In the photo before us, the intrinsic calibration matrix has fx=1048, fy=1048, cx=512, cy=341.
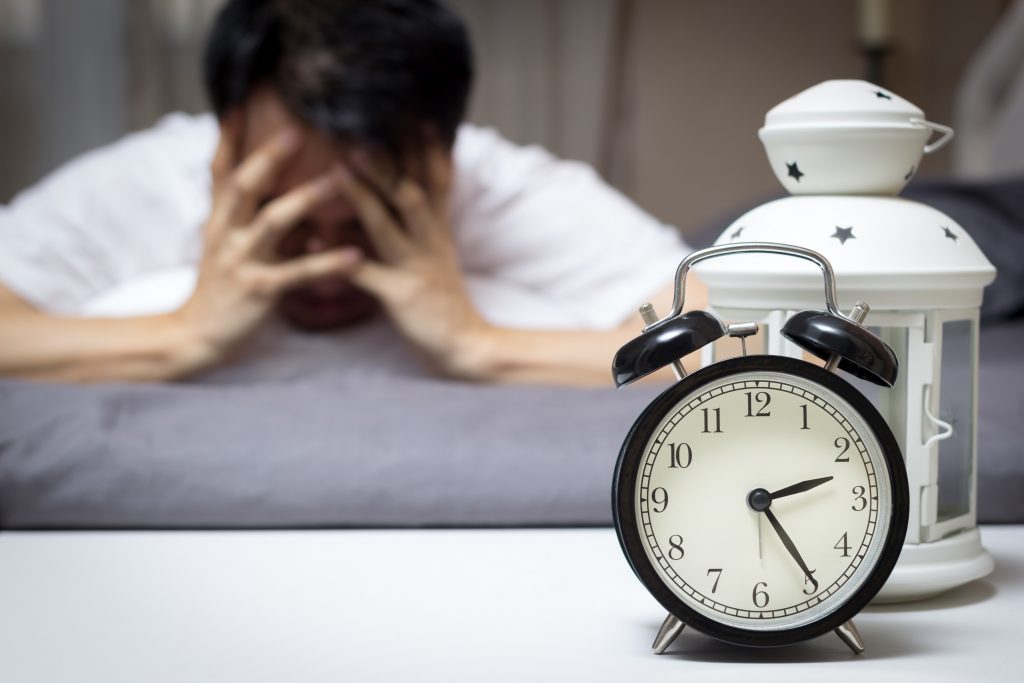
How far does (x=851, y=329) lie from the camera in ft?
1.63

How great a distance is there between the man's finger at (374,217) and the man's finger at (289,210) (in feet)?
0.06

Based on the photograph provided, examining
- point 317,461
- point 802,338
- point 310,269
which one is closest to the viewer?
point 802,338

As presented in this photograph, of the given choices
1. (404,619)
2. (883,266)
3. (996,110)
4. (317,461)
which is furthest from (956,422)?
(996,110)

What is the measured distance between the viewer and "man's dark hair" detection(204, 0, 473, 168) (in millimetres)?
1331

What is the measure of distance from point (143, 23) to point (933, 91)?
273 cm

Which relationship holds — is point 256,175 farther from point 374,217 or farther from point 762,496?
point 762,496

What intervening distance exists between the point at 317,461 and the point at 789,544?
44cm

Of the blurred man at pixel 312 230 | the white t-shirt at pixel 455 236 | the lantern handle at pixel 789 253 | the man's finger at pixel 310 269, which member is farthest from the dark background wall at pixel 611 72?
the lantern handle at pixel 789 253

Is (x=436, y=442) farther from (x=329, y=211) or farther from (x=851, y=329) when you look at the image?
(x=329, y=211)

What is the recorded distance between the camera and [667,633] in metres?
0.52

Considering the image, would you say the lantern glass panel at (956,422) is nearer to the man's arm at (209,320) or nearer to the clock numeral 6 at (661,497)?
the clock numeral 6 at (661,497)

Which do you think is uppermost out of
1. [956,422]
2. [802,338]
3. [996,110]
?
[802,338]

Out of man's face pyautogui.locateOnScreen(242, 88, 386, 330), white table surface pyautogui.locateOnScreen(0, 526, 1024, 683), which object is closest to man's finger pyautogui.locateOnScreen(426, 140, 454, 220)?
man's face pyautogui.locateOnScreen(242, 88, 386, 330)

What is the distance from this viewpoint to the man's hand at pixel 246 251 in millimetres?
1355
